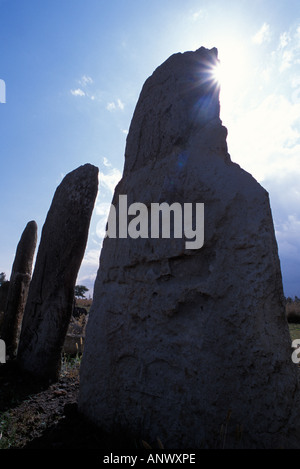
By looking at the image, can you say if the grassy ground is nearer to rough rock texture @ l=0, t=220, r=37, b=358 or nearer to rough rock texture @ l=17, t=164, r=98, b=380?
rough rock texture @ l=17, t=164, r=98, b=380

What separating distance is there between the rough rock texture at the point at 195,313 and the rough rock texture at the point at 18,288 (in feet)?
8.90

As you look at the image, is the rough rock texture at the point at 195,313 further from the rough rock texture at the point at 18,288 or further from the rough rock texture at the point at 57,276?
the rough rock texture at the point at 18,288

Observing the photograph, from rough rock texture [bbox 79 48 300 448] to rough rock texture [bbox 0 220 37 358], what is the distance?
271 cm

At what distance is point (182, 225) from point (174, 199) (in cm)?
24

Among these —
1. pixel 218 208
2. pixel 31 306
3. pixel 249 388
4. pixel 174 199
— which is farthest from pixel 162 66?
pixel 31 306

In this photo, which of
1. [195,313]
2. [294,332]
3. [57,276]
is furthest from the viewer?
[294,332]

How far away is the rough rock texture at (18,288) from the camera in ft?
15.8

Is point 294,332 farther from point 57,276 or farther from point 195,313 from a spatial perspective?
point 195,313

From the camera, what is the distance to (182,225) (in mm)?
2217

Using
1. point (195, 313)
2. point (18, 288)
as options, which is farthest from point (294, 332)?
point (195, 313)

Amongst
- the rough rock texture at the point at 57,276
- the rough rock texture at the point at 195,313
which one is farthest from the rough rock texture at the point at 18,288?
the rough rock texture at the point at 195,313

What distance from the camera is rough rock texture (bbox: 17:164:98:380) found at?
375 centimetres

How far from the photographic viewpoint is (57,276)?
3.84 meters

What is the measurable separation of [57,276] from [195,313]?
2239 mm
